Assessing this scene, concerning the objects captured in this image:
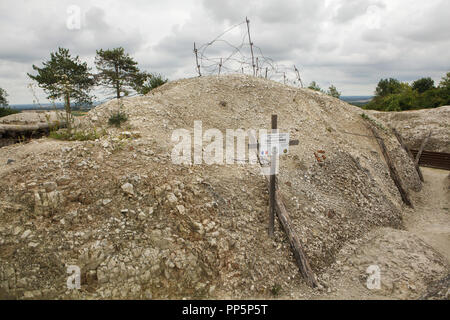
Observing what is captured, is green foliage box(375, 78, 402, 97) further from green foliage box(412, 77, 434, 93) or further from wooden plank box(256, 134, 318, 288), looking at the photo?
wooden plank box(256, 134, 318, 288)

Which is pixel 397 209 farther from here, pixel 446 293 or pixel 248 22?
pixel 248 22

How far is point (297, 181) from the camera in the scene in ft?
26.1

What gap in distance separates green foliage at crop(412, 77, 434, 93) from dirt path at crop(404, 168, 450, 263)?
47338mm

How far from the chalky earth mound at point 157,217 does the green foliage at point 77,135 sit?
1.10 ft

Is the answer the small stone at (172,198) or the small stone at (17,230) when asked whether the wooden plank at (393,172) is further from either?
the small stone at (17,230)

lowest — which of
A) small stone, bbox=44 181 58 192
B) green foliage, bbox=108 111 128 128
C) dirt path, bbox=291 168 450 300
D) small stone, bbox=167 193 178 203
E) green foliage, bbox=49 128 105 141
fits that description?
dirt path, bbox=291 168 450 300

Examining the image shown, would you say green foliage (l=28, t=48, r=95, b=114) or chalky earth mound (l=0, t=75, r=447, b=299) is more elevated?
green foliage (l=28, t=48, r=95, b=114)

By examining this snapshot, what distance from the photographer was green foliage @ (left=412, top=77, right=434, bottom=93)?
162ft

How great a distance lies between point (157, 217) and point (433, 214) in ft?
35.9

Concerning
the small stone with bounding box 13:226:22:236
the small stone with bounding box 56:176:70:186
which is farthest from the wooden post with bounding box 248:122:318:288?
the small stone with bounding box 13:226:22:236

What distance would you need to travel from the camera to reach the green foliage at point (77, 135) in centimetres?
751

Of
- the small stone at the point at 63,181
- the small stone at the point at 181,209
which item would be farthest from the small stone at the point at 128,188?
the small stone at the point at 63,181

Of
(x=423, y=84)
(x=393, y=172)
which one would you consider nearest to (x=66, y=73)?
(x=393, y=172)

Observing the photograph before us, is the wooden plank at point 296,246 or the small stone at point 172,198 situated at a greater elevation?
the small stone at point 172,198
